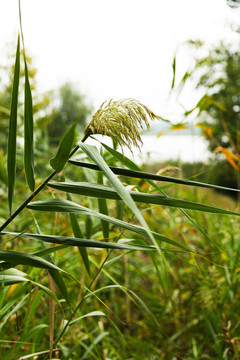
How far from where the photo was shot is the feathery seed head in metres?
0.44

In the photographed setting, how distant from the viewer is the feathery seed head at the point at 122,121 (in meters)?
0.44

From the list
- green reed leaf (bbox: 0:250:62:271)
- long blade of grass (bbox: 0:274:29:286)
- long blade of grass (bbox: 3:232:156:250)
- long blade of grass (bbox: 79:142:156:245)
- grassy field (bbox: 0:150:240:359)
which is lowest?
grassy field (bbox: 0:150:240:359)

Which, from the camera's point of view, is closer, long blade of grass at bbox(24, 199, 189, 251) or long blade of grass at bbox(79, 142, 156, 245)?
long blade of grass at bbox(79, 142, 156, 245)

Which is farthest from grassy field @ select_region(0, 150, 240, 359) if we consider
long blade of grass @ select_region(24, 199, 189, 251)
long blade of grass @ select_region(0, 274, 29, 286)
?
long blade of grass @ select_region(24, 199, 189, 251)

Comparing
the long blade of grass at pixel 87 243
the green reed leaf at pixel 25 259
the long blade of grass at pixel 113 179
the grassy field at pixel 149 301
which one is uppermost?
the long blade of grass at pixel 113 179

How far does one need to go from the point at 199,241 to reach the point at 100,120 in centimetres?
140

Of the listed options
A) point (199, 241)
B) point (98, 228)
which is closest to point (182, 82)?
point (98, 228)

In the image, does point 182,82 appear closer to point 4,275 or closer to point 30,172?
point 30,172

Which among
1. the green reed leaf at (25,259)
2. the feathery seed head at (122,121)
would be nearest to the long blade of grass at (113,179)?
the feathery seed head at (122,121)

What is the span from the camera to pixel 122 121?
17.6 inches

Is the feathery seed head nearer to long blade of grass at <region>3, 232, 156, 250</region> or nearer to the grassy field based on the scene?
long blade of grass at <region>3, 232, 156, 250</region>

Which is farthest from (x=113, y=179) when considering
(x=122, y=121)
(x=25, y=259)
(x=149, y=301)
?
(x=149, y=301)

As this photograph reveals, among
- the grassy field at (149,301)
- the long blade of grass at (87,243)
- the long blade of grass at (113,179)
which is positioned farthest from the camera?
the grassy field at (149,301)

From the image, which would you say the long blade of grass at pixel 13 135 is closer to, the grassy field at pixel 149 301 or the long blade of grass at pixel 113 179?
the long blade of grass at pixel 113 179
